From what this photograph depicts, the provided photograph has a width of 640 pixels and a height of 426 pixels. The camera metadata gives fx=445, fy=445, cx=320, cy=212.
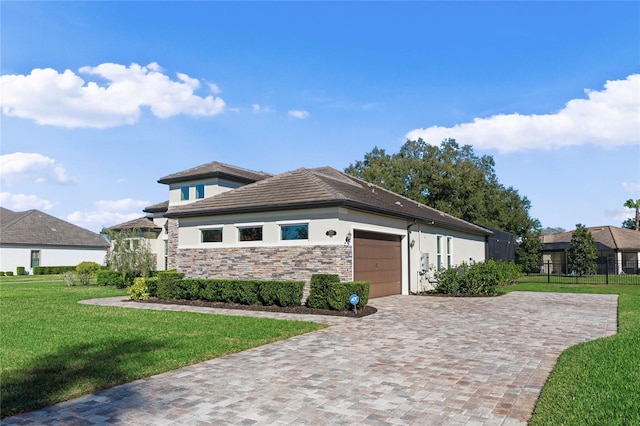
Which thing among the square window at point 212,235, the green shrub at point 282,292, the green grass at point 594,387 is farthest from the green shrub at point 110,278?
the green grass at point 594,387

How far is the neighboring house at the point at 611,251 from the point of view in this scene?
39.8m

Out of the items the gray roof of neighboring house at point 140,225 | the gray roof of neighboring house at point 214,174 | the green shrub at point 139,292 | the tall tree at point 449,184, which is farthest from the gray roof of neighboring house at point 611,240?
the green shrub at point 139,292

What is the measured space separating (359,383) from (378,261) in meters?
11.3

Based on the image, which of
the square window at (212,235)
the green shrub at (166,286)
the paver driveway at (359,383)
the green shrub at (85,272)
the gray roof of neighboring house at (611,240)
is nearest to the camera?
A: the paver driveway at (359,383)

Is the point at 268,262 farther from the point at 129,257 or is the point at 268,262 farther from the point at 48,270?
the point at 48,270

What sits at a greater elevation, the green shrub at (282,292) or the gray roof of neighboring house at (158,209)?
the gray roof of neighboring house at (158,209)

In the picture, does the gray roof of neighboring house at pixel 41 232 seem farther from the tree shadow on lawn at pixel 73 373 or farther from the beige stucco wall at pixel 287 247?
the tree shadow on lawn at pixel 73 373

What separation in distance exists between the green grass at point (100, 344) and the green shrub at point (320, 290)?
2353 millimetres

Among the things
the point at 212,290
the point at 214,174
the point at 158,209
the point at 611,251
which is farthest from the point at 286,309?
the point at 611,251

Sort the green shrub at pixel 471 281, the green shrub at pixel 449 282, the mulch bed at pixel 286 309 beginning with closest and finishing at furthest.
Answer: the mulch bed at pixel 286 309
the green shrub at pixel 471 281
the green shrub at pixel 449 282

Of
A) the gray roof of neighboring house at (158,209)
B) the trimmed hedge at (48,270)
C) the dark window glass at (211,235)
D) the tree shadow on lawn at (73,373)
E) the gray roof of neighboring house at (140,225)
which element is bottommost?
the trimmed hedge at (48,270)

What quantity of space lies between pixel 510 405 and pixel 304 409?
7.50ft

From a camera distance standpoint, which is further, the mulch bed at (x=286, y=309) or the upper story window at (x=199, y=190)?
the upper story window at (x=199, y=190)

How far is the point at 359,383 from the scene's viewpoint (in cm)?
573
